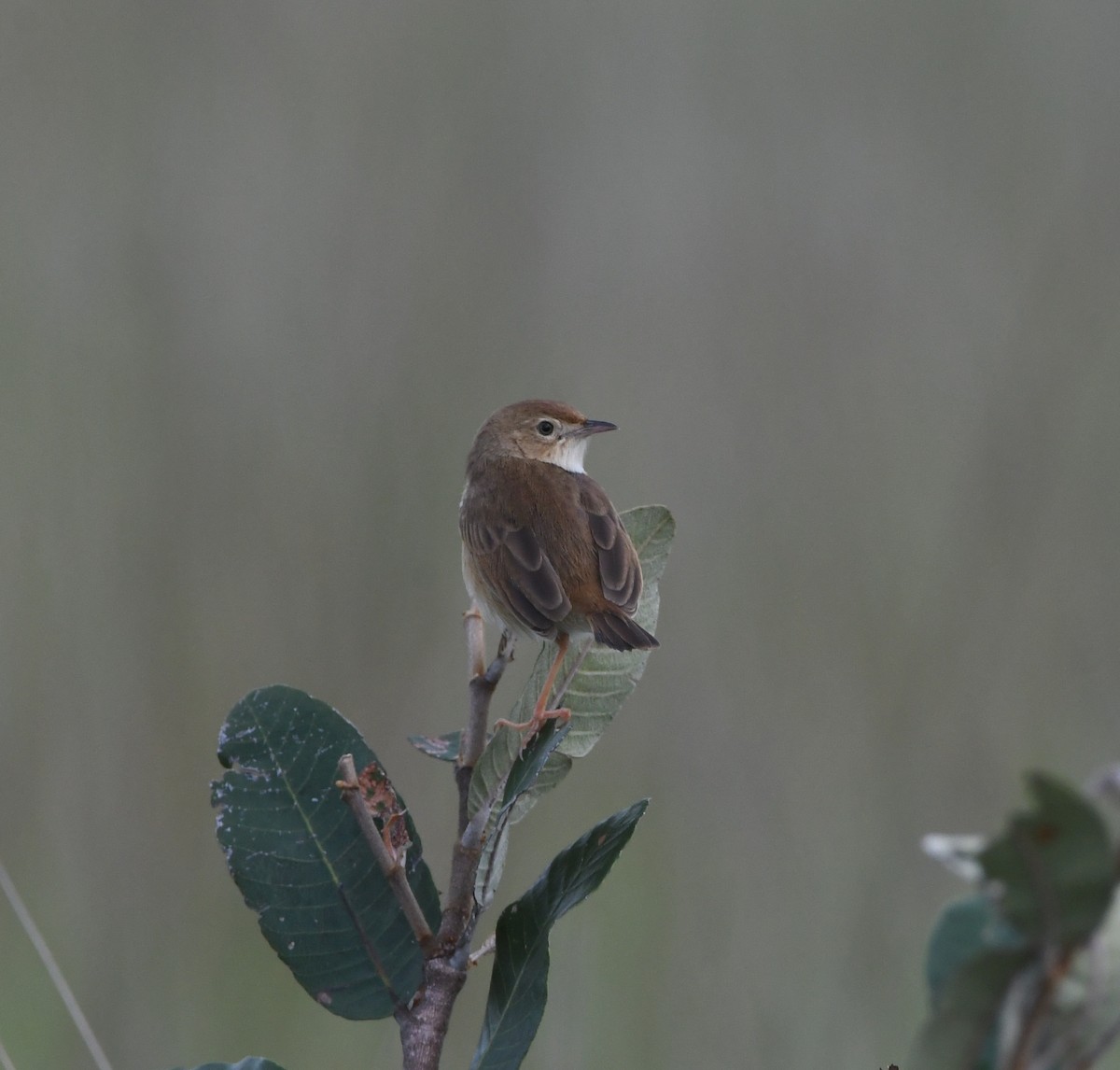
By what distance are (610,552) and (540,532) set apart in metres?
0.26

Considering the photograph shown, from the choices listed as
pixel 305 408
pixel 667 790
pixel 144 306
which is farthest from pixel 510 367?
pixel 667 790

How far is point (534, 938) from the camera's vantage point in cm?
132

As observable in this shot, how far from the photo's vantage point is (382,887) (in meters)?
1.43

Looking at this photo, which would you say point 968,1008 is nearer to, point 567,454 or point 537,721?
point 537,721

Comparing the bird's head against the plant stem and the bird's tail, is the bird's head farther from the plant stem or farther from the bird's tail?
the plant stem

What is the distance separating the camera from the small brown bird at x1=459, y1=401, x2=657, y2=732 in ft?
10.4

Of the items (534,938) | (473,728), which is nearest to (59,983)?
(473,728)

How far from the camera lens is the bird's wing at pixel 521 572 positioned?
10.5 ft

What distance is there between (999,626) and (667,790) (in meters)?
1.23

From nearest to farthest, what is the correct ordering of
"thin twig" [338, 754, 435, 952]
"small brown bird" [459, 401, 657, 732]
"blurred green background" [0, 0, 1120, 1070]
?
"thin twig" [338, 754, 435, 952], "small brown bird" [459, 401, 657, 732], "blurred green background" [0, 0, 1120, 1070]

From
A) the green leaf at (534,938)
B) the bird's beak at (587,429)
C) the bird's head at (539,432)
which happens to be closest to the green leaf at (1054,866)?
the green leaf at (534,938)

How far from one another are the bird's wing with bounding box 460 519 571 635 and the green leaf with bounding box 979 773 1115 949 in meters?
2.46

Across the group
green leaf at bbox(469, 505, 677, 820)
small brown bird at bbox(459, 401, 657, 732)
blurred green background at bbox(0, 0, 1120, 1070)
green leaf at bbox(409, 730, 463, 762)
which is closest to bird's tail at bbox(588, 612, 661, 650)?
green leaf at bbox(469, 505, 677, 820)

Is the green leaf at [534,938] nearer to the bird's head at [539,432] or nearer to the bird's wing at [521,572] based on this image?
the bird's wing at [521,572]
